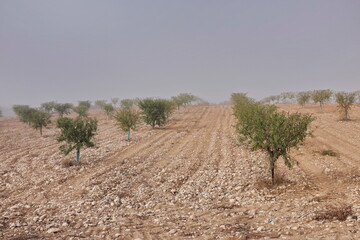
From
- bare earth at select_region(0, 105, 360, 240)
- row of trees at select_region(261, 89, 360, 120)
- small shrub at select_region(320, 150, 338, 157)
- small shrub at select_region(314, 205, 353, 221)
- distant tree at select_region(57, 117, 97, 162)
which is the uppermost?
row of trees at select_region(261, 89, 360, 120)

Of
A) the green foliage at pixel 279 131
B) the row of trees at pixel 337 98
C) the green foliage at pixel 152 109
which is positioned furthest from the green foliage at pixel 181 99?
the green foliage at pixel 279 131

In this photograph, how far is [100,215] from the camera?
11133mm

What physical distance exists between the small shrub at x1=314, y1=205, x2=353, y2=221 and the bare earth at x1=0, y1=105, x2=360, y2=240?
161mm

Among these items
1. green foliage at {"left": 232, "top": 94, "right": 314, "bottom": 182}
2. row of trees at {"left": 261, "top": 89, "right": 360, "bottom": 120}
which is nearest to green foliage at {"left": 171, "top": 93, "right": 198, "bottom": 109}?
row of trees at {"left": 261, "top": 89, "right": 360, "bottom": 120}

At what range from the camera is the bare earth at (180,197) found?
8945mm

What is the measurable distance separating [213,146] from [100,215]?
59.0 ft

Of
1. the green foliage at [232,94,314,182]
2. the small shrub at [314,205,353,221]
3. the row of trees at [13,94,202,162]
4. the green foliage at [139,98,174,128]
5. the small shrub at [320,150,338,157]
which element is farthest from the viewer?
the green foliage at [139,98,174,128]

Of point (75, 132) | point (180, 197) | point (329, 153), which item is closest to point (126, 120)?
point (75, 132)

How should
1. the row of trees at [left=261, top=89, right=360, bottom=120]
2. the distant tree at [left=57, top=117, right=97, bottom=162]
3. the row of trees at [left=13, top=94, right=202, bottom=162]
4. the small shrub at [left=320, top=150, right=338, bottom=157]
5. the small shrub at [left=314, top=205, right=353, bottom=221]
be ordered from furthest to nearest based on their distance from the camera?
the row of trees at [left=261, top=89, right=360, bottom=120] → the row of trees at [left=13, top=94, right=202, bottom=162] → the distant tree at [left=57, top=117, right=97, bottom=162] → the small shrub at [left=320, top=150, right=338, bottom=157] → the small shrub at [left=314, top=205, right=353, bottom=221]

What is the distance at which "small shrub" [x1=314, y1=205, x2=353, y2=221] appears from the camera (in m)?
8.87

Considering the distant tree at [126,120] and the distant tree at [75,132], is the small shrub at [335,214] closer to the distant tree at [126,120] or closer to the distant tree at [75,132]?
the distant tree at [75,132]

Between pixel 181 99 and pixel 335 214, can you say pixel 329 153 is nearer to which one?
pixel 335 214

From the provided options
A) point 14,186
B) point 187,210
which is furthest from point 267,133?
point 14,186

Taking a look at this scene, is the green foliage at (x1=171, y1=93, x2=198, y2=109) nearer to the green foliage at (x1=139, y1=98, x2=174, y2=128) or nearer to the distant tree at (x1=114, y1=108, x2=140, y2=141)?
the green foliage at (x1=139, y1=98, x2=174, y2=128)
